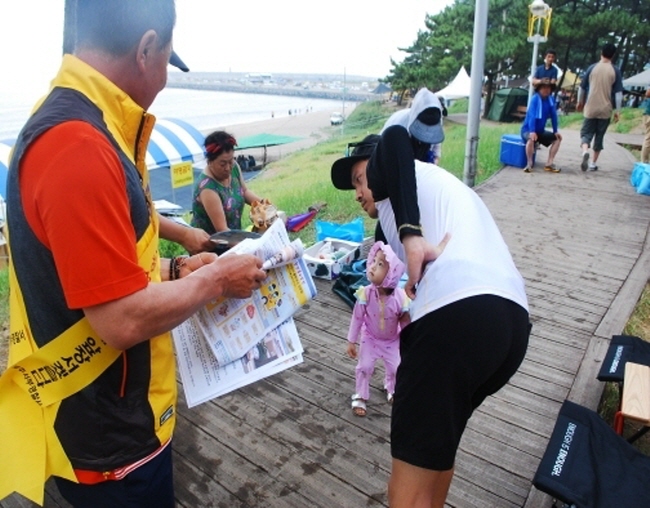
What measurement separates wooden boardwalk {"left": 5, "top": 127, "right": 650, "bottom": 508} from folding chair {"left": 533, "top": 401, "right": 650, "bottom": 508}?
0.28 meters

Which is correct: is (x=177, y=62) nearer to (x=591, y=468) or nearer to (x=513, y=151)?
(x=591, y=468)

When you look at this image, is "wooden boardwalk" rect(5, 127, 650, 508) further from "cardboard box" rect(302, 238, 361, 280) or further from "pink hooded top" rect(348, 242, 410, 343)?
"pink hooded top" rect(348, 242, 410, 343)

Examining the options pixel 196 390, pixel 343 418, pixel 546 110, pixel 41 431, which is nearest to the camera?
pixel 41 431

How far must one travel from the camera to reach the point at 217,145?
355 centimetres

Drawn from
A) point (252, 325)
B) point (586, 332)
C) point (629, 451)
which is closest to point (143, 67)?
point (252, 325)

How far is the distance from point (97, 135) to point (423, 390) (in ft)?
3.45

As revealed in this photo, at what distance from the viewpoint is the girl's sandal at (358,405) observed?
2.69m

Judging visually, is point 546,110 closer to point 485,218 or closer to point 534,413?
point 534,413

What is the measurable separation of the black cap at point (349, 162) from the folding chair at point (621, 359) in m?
1.73

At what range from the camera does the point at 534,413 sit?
8.86ft

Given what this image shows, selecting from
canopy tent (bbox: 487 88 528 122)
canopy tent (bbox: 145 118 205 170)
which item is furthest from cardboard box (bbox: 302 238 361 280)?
canopy tent (bbox: 487 88 528 122)

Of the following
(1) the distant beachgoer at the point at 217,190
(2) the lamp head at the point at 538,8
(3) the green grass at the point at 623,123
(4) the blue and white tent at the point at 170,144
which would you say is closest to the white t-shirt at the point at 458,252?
(1) the distant beachgoer at the point at 217,190

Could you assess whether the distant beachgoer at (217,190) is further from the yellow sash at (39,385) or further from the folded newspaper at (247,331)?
the yellow sash at (39,385)

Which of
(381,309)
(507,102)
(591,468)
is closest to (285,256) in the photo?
(381,309)
